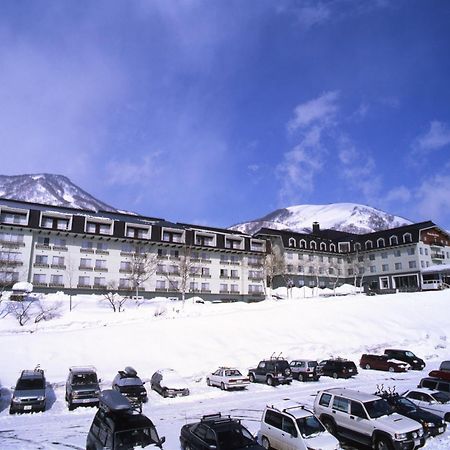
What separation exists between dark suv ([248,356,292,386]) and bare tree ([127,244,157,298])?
35.0 m

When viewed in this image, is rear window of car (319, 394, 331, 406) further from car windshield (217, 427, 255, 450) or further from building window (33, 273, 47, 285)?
building window (33, 273, 47, 285)

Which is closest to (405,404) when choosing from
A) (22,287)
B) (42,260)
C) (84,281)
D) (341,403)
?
(341,403)

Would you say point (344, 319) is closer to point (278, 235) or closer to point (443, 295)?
point (443, 295)

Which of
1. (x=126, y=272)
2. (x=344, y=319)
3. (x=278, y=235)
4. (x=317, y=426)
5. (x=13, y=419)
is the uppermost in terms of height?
(x=278, y=235)

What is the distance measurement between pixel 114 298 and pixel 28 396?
35.8 meters

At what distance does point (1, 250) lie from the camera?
→ 2152 inches

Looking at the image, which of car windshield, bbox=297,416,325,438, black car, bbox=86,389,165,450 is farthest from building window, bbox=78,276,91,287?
car windshield, bbox=297,416,325,438

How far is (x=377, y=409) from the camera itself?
15.3m

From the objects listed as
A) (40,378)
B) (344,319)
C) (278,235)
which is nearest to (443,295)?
(344,319)

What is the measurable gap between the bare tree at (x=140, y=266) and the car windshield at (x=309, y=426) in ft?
162

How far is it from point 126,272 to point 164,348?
32056mm

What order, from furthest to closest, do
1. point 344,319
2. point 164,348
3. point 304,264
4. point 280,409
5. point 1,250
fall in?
point 304,264, point 1,250, point 344,319, point 164,348, point 280,409

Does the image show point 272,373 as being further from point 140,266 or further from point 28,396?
point 140,266

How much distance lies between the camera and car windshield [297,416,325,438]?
1351cm
